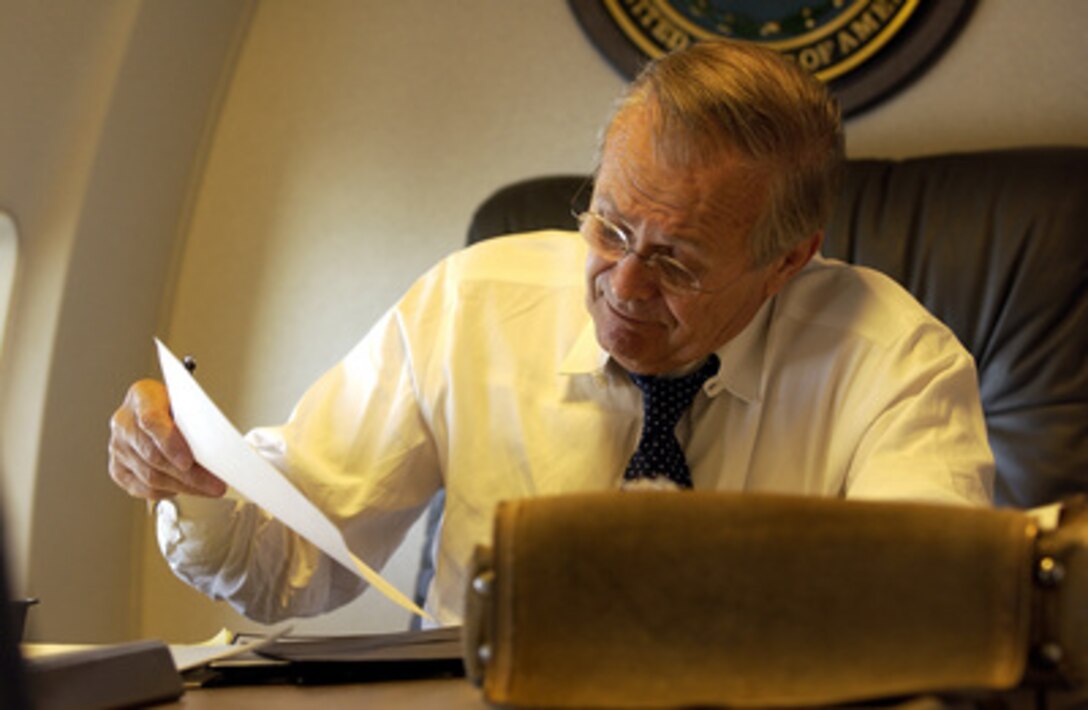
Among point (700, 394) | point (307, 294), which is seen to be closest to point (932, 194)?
point (700, 394)

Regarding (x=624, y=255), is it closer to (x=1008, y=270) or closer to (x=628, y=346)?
(x=628, y=346)

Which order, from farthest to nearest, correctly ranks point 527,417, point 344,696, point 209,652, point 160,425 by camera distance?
point 527,417 < point 160,425 < point 209,652 < point 344,696

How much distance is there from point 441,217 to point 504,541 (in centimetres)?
229

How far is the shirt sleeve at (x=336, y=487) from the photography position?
1.76m

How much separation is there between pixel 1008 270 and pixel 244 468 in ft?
4.45

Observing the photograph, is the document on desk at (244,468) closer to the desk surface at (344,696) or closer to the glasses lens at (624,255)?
the desk surface at (344,696)

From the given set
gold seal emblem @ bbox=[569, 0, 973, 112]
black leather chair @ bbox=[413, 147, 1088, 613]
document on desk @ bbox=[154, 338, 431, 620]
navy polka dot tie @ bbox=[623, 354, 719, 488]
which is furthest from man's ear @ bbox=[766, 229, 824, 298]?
gold seal emblem @ bbox=[569, 0, 973, 112]

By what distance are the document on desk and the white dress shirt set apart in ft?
0.94

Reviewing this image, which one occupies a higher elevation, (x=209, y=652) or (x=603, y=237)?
(x=603, y=237)

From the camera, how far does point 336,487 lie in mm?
1873

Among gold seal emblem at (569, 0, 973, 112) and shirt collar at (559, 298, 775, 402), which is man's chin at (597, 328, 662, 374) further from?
gold seal emblem at (569, 0, 973, 112)

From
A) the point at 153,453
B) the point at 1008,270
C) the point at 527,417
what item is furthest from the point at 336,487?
the point at 1008,270

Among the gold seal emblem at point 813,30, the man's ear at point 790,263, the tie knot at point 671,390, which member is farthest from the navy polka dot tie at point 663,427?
the gold seal emblem at point 813,30

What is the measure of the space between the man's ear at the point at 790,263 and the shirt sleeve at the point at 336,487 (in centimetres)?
49
